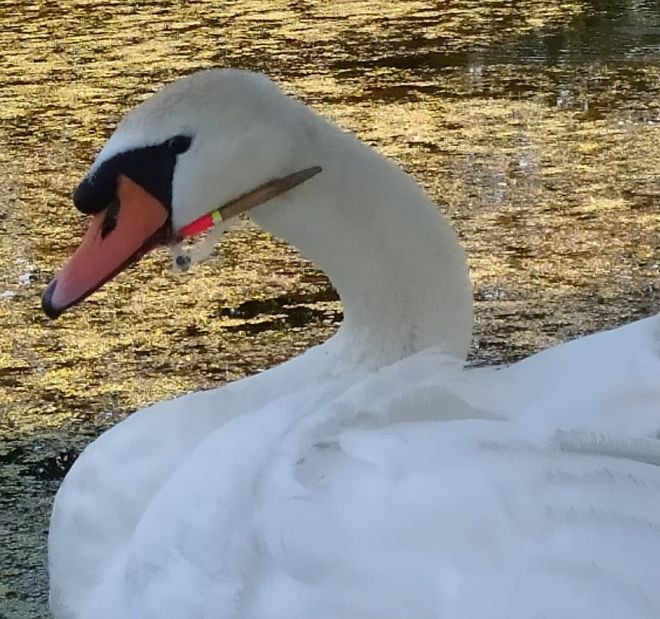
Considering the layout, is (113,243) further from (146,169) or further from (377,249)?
(377,249)

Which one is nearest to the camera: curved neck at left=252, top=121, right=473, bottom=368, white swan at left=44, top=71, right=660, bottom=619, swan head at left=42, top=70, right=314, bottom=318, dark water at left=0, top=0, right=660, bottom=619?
white swan at left=44, top=71, right=660, bottom=619

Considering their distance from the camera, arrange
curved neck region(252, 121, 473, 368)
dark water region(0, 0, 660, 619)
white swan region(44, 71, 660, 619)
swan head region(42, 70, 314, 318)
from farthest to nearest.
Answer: dark water region(0, 0, 660, 619) → curved neck region(252, 121, 473, 368) → swan head region(42, 70, 314, 318) → white swan region(44, 71, 660, 619)

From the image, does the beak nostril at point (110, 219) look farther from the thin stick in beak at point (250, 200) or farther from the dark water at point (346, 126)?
the dark water at point (346, 126)

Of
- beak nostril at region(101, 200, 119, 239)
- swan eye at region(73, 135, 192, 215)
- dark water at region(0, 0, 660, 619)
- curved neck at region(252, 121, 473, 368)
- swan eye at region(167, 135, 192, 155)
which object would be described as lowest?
dark water at region(0, 0, 660, 619)

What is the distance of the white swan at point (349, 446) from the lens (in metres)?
1.18

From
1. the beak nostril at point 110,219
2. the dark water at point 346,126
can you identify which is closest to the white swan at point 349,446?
the beak nostril at point 110,219

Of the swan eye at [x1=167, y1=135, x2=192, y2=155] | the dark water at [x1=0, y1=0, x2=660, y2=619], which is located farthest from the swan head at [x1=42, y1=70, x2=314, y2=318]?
the dark water at [x1=0, y1=0, x2=660, y2=619]

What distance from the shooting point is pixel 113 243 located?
1819 millimetres

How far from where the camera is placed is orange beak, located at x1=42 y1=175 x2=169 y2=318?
5.86 ft

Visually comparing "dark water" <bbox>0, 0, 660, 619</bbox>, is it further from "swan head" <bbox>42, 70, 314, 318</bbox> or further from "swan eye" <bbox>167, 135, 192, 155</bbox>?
"swan eye" <bbox>167, 135, 192, 155</bbox>

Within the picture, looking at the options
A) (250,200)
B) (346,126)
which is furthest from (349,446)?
(346,126)

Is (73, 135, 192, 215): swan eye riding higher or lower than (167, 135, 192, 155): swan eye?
lower

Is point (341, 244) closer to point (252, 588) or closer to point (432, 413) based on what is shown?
point (432, 413)

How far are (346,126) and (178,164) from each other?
2.91m
